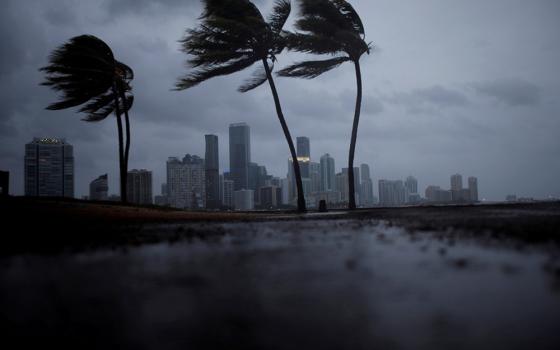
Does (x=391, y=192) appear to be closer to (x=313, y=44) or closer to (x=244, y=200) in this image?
(x=244, y=200)

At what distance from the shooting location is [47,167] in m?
107

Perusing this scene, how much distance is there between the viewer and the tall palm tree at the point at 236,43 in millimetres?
11547

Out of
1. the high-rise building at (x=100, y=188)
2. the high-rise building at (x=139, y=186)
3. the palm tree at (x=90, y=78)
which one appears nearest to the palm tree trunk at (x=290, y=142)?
the palm tree at (x=90, y=78)

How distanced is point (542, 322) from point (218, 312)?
100cm

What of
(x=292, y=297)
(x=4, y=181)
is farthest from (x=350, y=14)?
(x=4, y=181)

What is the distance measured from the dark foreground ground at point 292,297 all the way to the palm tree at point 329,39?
10098 mm

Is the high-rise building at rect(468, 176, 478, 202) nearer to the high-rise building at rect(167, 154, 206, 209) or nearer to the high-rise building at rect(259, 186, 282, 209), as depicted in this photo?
the high-rise building at rect(259, 186, 282, 209)

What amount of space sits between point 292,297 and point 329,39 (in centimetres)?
1200

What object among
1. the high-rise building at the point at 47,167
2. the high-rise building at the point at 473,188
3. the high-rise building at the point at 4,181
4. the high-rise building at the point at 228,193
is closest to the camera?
the high-rise building at the point at 4,181

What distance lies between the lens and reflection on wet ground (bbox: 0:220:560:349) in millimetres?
899

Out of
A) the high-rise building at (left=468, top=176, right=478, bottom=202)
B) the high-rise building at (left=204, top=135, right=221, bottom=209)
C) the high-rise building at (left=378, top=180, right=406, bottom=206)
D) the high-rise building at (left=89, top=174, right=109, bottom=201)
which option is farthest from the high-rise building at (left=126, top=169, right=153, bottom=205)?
the high-rise building at (left=468, top=176, right=478, bottom=202)

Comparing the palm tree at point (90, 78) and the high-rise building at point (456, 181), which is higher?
the palm tree at point (90, 78)

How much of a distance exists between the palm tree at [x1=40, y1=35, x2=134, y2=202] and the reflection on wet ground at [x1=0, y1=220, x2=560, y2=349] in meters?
12.0

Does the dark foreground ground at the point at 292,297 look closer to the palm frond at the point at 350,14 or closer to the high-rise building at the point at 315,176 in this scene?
the palm frond at the point at 350,14
